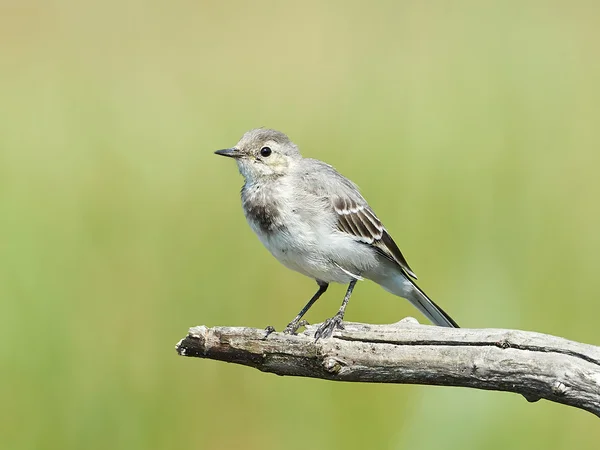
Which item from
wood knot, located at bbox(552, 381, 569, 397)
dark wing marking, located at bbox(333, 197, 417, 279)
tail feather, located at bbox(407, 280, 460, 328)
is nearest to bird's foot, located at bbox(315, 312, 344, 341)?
dark wing marking, located at bbox(333, 197, 417, 279)

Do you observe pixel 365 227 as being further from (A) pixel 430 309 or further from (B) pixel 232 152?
(B) pixel 232 152

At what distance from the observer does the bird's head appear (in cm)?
506

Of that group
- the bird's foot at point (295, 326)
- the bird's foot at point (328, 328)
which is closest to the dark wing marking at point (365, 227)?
the bird's foot at point (295, 326)

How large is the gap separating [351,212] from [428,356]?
5.54 ft

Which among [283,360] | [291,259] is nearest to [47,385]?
[291,259]

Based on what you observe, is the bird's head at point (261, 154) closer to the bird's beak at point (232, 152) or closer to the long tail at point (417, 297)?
the bird's beak at point (232, 152)

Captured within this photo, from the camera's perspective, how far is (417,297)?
5.25m

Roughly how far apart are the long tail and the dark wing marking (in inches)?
3.9

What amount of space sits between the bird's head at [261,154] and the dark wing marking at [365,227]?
44 centimetres

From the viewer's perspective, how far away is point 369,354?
371 cm

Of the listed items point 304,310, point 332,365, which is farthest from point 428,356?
point 304,310

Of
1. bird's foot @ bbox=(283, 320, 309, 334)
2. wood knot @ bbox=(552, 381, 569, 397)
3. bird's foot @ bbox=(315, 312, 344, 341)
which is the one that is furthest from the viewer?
bird's foot @ bbox=(283, 320, 309, 334)

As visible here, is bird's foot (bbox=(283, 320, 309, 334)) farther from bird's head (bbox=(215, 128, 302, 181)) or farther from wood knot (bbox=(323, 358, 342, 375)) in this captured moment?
wood knot (bbox=(323, 358, 342, 375))

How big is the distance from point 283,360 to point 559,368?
1.24 m
